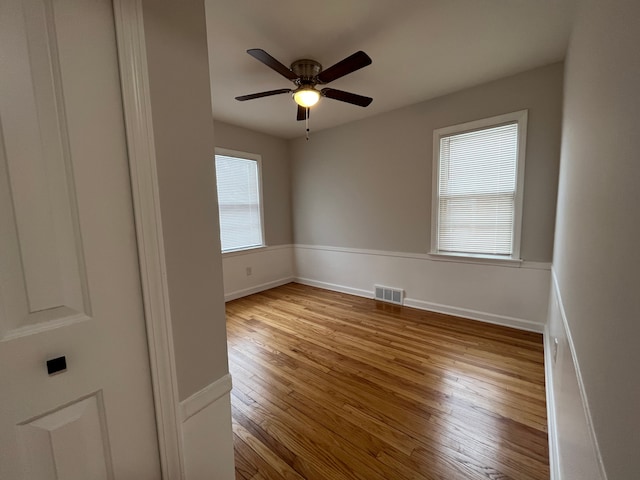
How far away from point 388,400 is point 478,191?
2.39 meters

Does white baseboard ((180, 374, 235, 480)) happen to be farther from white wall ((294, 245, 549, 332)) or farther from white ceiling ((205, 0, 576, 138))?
white wall ((294, 245, 549, 332))

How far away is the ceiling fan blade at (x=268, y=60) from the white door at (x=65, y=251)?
1.22 meters

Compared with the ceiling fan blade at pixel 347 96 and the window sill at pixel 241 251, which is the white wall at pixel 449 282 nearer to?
the window sill at pixel 241 251

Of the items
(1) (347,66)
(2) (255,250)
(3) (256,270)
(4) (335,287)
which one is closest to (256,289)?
(3) (256,270)

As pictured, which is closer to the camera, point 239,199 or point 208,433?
point 208,433

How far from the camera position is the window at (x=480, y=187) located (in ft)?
8.64

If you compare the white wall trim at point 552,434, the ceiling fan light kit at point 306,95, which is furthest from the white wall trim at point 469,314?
the ceiling fan light kit at point 306,95

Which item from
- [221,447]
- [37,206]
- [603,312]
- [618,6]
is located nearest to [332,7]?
[618,6]

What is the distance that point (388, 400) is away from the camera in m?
1.77

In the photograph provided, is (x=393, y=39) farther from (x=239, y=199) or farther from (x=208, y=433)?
(x=239, y=199)

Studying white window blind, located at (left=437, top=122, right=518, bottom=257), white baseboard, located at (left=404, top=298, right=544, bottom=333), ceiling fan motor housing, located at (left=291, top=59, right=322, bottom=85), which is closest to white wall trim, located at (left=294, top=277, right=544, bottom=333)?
white baseboard, located at (left=404, top=298, right=544, bottom=333)

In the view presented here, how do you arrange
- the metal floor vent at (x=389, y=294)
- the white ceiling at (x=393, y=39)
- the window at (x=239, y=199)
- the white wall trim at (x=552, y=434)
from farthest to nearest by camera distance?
the window at (x=239, y=199) → the metal floor vent at (x=389, y=294) → the white ceiling at (x=393, y=39) → the white wall trim at (x=552, y=434)

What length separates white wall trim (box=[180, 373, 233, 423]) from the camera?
0.87 metres

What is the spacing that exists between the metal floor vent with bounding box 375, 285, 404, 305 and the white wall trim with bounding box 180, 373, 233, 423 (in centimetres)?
291
